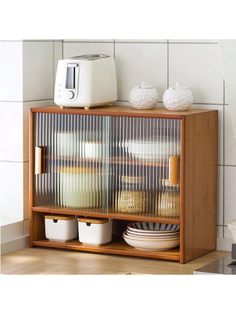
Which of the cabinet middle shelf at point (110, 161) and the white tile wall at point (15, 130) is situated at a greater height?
the white tile wall at point (15, 130)

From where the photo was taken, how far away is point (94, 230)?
11.0ft

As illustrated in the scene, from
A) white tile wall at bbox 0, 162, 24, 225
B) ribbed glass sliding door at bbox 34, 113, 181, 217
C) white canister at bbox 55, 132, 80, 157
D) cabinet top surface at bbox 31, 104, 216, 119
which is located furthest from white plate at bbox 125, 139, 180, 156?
white tile wall at bbox 0, 162, 24, 225

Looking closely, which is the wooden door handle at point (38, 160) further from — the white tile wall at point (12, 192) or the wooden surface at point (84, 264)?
the wooden surface at point (84, 264)

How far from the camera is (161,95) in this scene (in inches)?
137

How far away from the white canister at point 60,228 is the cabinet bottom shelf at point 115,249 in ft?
0.08

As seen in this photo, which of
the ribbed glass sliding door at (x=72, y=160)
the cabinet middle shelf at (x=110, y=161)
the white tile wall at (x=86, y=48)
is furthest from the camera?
the white tile wall at (x=86, y=48)

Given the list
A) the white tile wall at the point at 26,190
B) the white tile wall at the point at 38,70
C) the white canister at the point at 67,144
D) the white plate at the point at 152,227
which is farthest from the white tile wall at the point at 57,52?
the white plate at the point at 152,227

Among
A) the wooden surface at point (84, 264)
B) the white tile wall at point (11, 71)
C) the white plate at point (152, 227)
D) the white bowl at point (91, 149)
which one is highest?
the white tile wall at point (11, 71)

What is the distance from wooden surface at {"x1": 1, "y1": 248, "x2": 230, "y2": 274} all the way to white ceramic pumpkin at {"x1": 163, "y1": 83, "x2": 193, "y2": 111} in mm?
678

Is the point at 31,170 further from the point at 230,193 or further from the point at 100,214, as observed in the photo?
the point at 230,193

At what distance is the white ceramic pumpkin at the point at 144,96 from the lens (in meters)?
3.30

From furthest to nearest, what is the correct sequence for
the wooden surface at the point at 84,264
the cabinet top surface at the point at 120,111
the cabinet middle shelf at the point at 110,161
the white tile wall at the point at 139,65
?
→ the white tile wall at the point at 139,65 < the cabinet middle shelf at the point at 110,161 < the cabinet top surface at the point at 120,111 < the wooden surface at the point at 84,264

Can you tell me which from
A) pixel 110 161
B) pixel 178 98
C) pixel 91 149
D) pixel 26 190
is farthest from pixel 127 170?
pixel 26 190
